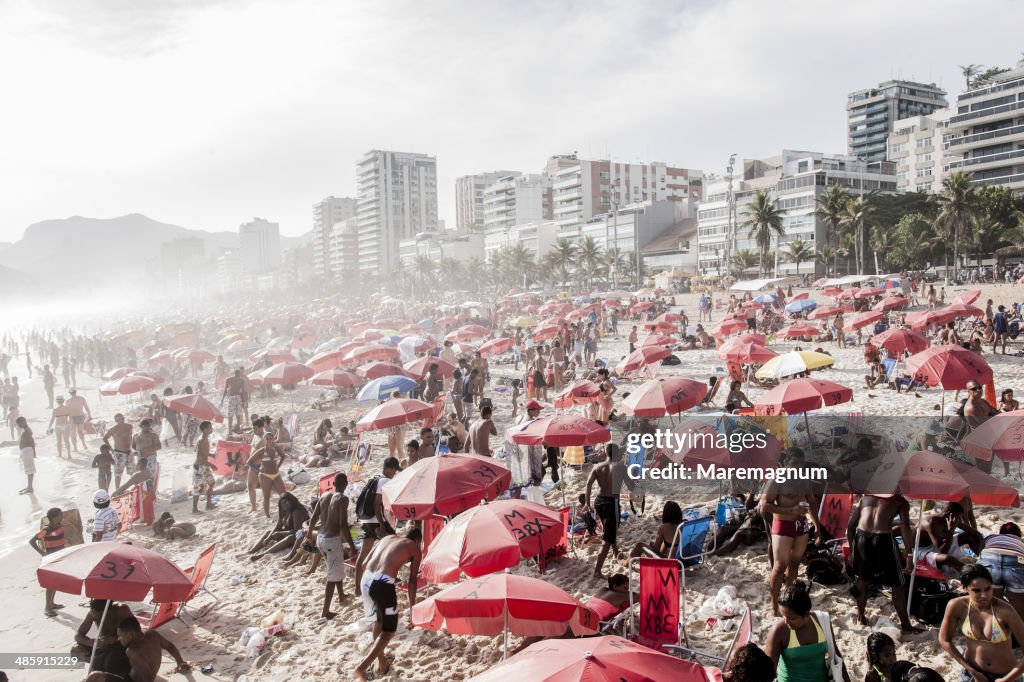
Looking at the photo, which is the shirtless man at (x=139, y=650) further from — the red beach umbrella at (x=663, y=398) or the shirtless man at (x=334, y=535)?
the red beach umbrella at (x=663, y=398)

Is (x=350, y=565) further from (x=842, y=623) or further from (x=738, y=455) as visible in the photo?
(x=842, y=623)

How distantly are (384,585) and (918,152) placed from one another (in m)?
102

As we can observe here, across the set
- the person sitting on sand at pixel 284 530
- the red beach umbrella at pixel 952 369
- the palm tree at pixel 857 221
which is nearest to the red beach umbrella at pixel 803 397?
the red beach umbrella at pixel 952 369

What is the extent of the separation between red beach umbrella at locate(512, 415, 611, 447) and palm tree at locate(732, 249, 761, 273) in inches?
2265

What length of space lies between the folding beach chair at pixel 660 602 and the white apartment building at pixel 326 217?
16973cm

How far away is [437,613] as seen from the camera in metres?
4.38

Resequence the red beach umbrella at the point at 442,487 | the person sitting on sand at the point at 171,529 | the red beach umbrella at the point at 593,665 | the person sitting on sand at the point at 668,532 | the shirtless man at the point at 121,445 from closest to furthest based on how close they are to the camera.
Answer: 1. the red beach umbrella at the point at 593,665
2. the red beach umbrella at the point at 442,487
3. the person sitting on sand at the point at 668,532
4. the person sitting on sand at the point at 171,529
5. the shirtless man at the point at 121,445

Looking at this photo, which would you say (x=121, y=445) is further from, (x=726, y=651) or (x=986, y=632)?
(x=986, y=632)

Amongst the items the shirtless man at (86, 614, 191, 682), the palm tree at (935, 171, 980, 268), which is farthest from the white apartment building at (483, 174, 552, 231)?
the shirtless man at (86, 614, 191, 682)

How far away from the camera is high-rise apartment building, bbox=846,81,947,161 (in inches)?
4390

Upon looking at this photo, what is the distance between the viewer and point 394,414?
10.0 meters

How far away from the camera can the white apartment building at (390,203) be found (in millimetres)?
141750

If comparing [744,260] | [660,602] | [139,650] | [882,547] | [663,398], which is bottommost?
[139,650]

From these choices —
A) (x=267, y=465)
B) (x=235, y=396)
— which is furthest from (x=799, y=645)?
(x=235, y=396)
